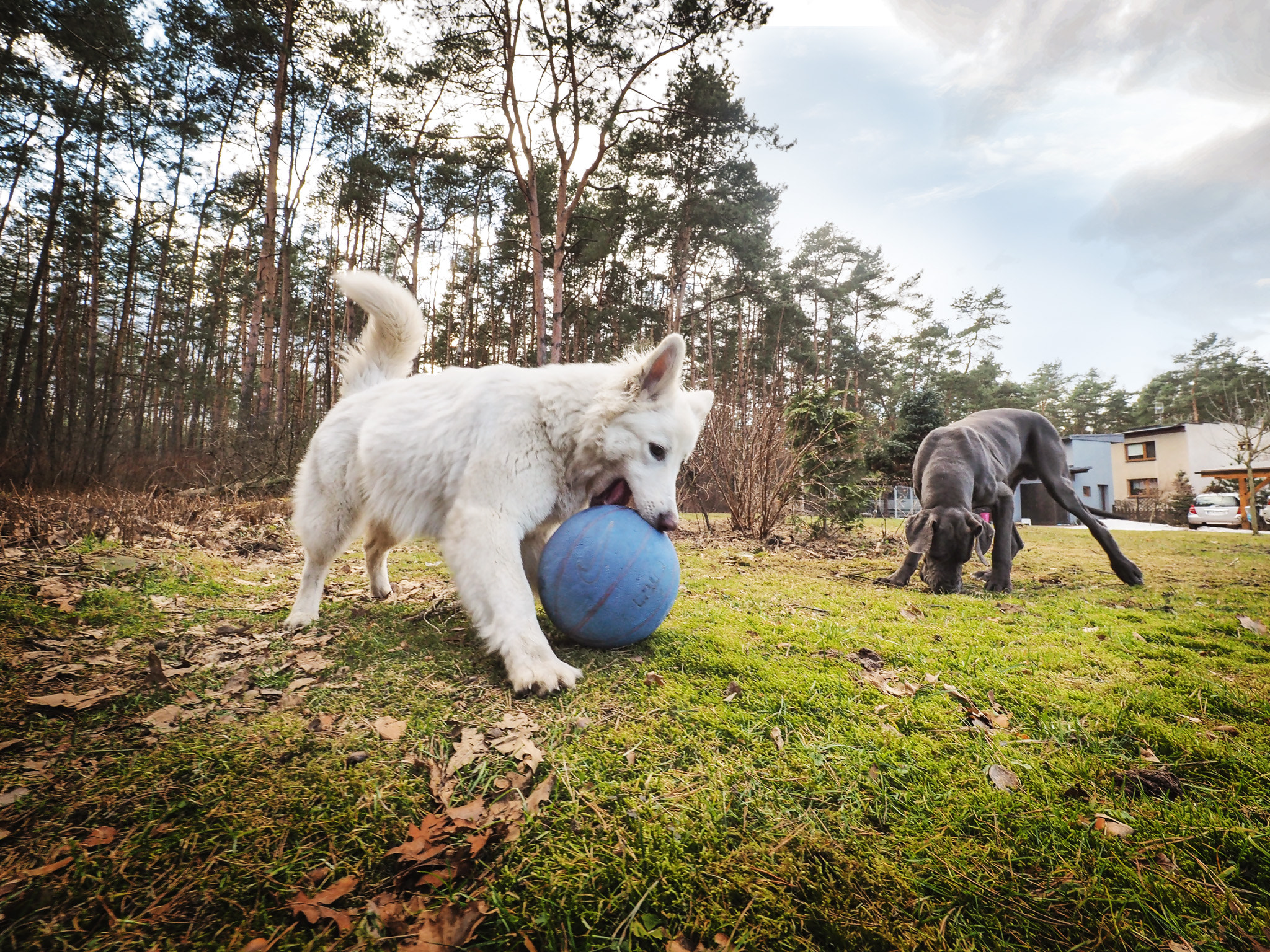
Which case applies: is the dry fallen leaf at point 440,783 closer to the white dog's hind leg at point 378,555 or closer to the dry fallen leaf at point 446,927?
the dry fallen leaf at point 446,927

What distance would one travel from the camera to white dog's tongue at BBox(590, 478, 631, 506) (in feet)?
11.2

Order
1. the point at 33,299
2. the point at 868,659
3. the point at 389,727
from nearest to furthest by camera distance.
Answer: the point at 389,727 < the point at 868,659 < the point at 33,299

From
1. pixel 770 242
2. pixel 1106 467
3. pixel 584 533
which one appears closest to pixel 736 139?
pixel 770 242

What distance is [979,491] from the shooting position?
653cm

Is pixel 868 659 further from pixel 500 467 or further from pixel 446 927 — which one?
pixel 446 927

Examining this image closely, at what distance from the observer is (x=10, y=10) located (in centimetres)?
383

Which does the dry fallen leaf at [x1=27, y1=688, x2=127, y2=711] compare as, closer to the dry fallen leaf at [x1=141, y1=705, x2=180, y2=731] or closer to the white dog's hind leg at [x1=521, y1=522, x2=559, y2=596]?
the dry fallen leaf at [x1=141, y1=705, x2=180, y2=731]

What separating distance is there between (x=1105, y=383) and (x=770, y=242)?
170 feet

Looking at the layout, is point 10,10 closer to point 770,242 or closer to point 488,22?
point 488,22

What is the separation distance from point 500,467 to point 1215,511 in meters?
38.5

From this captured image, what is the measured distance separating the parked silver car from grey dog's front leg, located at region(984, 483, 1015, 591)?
29.7 meters

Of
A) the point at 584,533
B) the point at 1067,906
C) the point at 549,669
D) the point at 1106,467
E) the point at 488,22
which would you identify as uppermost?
the point at 488,22

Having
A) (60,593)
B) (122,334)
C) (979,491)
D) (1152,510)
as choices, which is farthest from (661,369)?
(1152,510)

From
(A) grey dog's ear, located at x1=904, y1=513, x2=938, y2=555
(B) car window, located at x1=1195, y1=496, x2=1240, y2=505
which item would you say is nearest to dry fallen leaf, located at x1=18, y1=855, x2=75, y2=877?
(A) grey dog's ear, located at x1=904, y1=513, x2=938, y2=555
